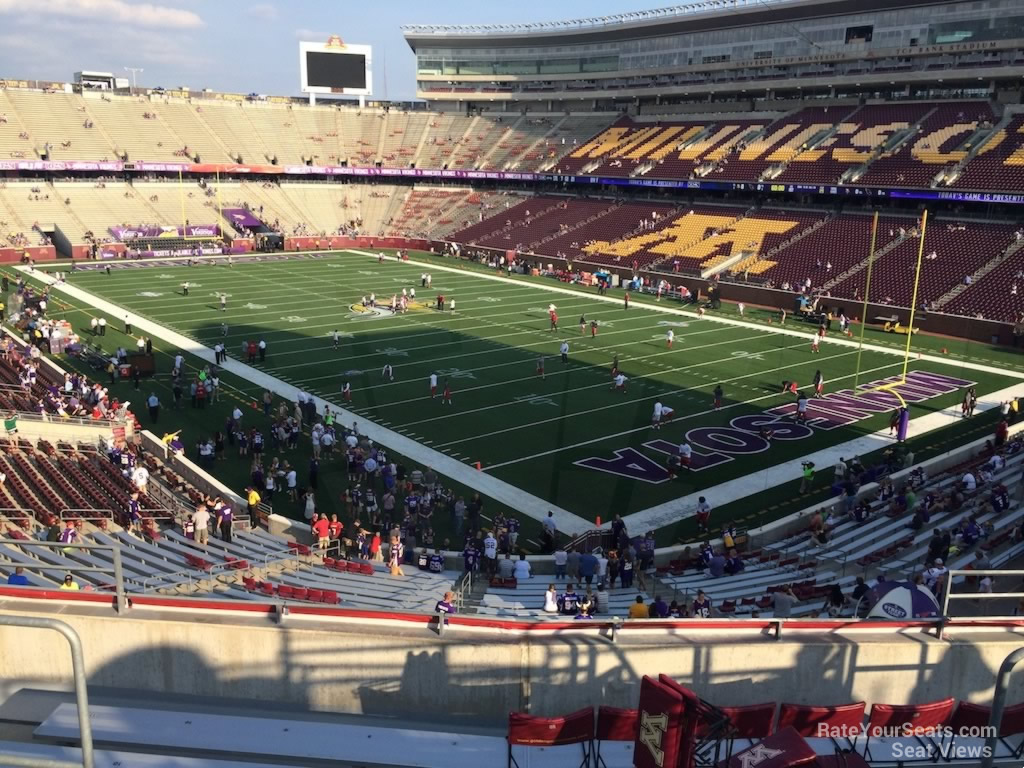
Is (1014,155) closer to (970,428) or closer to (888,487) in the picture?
(970,428)

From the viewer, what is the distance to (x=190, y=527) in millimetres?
15516

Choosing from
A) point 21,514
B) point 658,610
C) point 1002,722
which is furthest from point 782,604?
point 21,514

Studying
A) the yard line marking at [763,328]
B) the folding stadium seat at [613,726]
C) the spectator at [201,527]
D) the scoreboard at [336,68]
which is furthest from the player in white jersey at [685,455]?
the scoreboard at [336,68]

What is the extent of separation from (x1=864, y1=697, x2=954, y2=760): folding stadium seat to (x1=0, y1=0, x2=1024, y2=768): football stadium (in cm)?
3

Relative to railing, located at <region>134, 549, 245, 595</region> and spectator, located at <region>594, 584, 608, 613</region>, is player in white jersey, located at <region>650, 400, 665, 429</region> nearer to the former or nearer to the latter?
spectator, located at <region>594, 584, 608, 613</region>

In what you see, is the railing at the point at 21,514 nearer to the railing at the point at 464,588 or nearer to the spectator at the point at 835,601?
the railing at the point at 464,588

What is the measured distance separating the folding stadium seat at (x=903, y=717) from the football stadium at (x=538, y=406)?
33mm

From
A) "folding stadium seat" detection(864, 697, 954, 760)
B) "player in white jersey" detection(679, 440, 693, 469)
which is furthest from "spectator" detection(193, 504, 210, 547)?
"folding stadium seat" detection(864, 697, 954, 760)

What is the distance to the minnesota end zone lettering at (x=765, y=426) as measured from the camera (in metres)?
21.8

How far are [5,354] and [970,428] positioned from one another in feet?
99.5

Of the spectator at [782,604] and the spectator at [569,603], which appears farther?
the spectator at [569,603]

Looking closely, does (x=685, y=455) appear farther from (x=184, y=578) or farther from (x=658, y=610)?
(x=184, y=578)

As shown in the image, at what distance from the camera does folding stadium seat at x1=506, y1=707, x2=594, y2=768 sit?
6508mm

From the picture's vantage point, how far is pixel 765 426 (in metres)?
24.7
